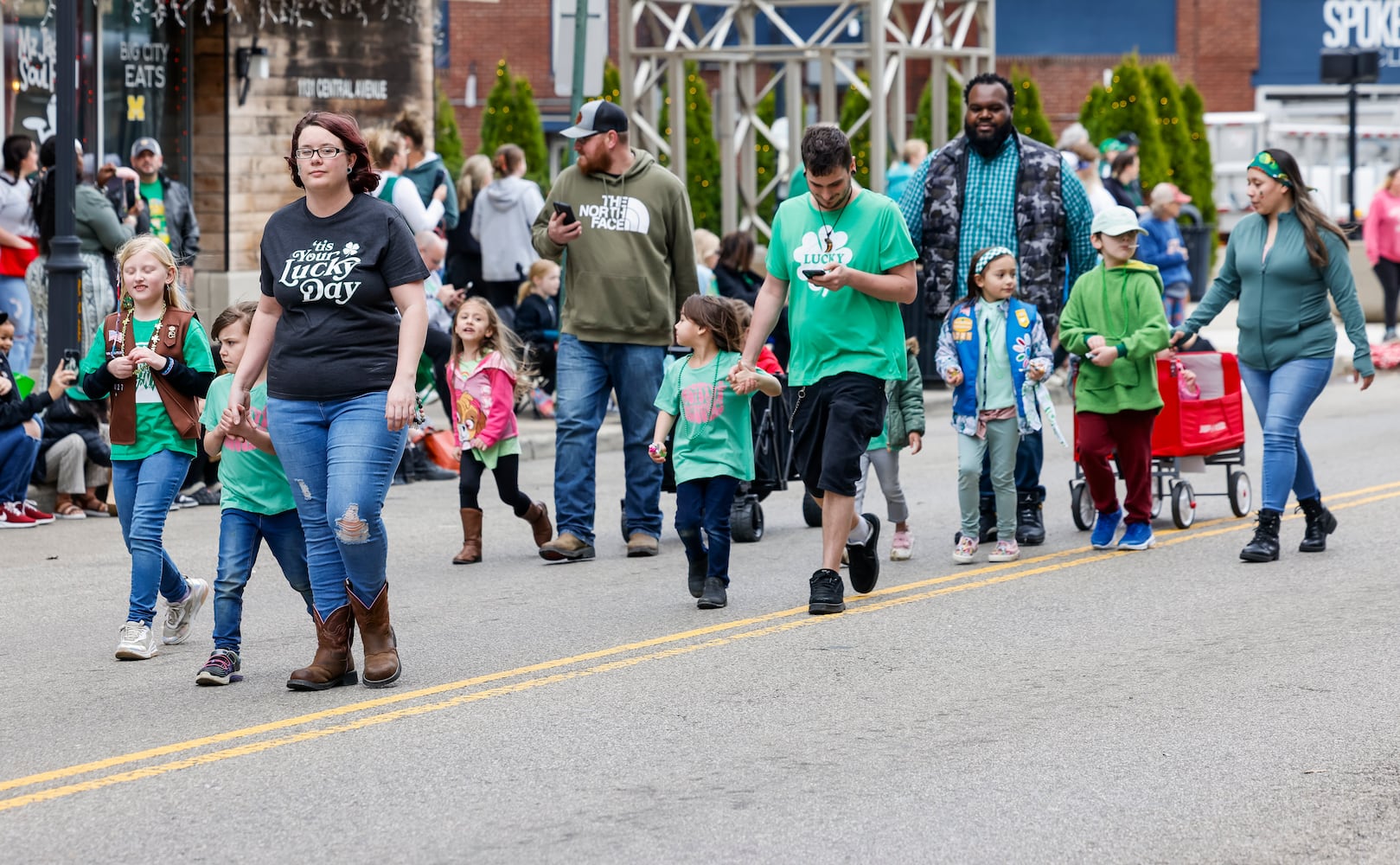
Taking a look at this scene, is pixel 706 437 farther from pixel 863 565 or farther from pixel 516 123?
pixel 516 123

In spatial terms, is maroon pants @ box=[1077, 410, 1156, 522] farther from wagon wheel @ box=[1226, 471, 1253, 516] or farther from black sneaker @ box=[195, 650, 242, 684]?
black sneaker @ box=[195, 650, 242, 684]

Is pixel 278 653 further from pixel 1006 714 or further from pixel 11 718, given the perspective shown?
pixel 1006 714

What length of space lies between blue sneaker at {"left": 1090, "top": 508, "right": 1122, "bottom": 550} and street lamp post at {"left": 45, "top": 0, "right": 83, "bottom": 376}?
19.9 feet

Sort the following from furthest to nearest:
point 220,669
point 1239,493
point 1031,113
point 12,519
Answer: point 1031,113 → point 12,519 → point 1239,493 → point 220,669

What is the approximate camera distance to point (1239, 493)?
1111 cm

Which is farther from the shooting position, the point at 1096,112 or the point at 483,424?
the point at 1096,112

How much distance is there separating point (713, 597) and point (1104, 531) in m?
2.46

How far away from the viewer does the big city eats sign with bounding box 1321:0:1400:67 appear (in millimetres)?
42719

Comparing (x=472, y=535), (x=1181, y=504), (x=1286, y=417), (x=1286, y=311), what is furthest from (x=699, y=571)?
(x=1181, y=504)

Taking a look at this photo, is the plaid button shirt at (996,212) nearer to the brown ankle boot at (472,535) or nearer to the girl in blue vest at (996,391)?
the girl in blue vest at (996,391)

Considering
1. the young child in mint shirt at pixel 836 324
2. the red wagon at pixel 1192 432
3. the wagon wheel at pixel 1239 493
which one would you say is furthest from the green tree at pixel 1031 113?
the young child in mint shirt at pixel 836 324

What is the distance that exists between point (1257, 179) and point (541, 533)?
3.80 m

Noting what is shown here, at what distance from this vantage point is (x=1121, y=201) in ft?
62.1

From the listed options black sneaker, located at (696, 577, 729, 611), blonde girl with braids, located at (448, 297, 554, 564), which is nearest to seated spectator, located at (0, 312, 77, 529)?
blonde girl with braids, located at (448, 297, 554, 564)
